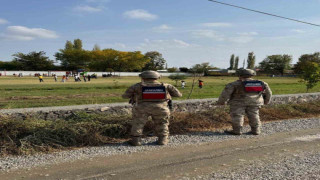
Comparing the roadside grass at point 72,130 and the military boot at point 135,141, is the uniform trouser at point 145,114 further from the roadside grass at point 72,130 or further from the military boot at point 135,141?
the roadside grass at point 72,130

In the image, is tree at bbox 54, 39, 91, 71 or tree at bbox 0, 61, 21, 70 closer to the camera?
tree at bbox 0, 61, 21, 70

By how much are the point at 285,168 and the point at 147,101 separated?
8.49 ft

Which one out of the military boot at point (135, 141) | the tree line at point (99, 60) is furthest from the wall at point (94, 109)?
the tree line at point (99, 60)

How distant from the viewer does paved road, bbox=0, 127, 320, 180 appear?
3551 millimetres

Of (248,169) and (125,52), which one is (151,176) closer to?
(248,169)

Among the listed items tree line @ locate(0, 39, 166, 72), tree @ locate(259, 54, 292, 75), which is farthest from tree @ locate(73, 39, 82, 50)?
tree @ locate(259, 54, 292, 75)

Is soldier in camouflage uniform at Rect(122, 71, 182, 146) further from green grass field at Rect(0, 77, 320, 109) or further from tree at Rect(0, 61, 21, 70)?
tree at Rect(0, 61, 21, 70)

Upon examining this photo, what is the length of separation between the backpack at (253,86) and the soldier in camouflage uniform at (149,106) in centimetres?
192

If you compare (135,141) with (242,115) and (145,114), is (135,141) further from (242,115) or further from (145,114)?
(242,115)

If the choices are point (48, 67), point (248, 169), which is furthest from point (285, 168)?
point (48, 67)

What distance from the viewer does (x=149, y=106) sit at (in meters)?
5.07

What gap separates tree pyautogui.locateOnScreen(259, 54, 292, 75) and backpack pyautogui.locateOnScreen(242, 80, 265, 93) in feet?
372

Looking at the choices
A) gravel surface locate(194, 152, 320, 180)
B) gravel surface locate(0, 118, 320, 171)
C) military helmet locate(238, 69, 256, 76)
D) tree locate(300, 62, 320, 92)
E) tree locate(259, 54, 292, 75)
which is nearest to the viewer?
gravel surface locate(194, 152, 320, 180)

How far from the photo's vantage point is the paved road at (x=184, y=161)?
11.6 ft
